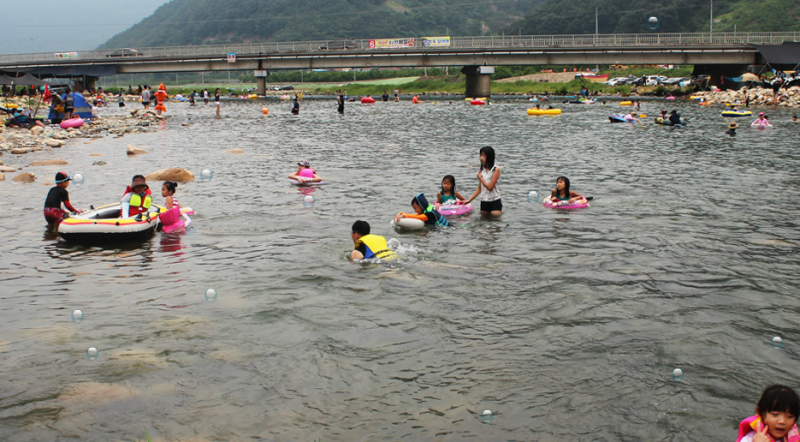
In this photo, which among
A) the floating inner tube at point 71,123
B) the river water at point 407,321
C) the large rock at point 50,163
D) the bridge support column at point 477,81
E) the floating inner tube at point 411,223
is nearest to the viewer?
the river water at point 407,321

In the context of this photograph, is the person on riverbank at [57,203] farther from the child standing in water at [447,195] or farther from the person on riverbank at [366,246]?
the child standing in water at [447,195]

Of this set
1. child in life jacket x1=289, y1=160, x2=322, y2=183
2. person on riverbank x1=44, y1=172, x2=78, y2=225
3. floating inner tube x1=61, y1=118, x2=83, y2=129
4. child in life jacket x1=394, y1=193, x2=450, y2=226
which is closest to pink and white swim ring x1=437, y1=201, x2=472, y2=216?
child in life jacket x1=394, y1=193, x2=450, y2=226

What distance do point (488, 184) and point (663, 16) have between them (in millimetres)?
121814

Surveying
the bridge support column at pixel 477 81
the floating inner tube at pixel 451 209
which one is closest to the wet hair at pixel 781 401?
the floating inner tube at pixel 451 209

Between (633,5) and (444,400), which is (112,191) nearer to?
(444,400)

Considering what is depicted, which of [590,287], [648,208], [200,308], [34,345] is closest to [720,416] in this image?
[590,287]

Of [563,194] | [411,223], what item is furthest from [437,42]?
Answer: [411,223]

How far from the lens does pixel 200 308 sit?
9.22 m

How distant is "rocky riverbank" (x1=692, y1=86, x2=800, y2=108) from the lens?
53281mm

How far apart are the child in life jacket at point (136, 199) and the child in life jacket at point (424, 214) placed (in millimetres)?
5158

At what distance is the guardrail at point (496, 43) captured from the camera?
68000 millimetres

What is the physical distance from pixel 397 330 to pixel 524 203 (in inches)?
352

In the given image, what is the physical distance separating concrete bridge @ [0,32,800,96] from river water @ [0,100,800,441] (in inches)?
2177

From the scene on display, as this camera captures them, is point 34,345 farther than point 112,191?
No
